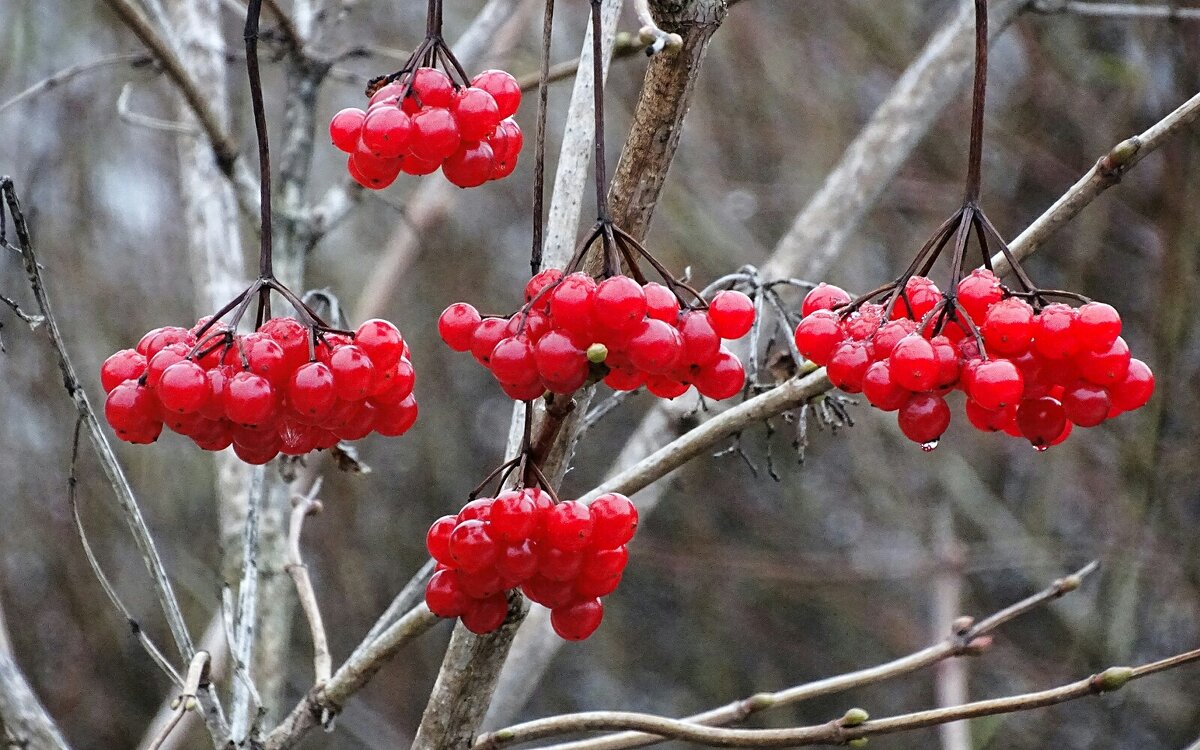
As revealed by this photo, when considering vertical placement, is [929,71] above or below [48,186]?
below

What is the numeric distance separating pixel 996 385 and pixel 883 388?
94 mm

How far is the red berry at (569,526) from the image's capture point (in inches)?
38.2

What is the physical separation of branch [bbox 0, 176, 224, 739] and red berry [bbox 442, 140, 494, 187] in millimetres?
386

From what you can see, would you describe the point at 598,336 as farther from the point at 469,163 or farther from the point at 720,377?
the point at 469,163

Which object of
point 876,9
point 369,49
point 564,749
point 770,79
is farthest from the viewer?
point 770,79

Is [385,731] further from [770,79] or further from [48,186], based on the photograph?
[770,79]

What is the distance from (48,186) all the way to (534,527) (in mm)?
4170

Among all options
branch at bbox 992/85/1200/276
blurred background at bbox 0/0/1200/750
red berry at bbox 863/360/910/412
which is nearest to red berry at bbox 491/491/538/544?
red berry at bbox 863/360/910/412

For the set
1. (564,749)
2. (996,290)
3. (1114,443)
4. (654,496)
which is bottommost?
(564,749)

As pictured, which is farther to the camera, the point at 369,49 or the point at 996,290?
the point at 369,49

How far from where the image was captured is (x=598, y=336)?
0.90 meters

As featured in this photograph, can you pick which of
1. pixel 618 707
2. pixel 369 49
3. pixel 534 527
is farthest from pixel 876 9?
pixel 534 527

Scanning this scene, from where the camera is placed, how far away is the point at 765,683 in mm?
4547

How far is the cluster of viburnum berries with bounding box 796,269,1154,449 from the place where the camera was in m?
0.96
